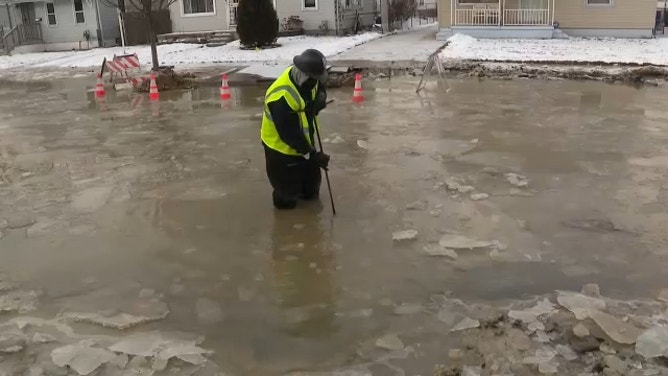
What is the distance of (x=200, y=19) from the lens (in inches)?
1272

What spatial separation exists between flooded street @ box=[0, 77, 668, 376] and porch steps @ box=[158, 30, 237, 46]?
793 inches

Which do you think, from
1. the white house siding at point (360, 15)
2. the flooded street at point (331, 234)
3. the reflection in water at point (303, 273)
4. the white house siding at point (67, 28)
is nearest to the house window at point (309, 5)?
the white house siding at point (360, 15)

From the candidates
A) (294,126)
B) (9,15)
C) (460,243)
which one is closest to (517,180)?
(460,243)

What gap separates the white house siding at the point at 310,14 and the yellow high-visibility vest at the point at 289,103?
2536cm

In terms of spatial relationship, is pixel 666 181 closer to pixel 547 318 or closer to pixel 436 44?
pixel 547 318

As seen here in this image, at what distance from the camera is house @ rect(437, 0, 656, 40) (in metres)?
26.3

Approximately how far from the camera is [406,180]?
784cm

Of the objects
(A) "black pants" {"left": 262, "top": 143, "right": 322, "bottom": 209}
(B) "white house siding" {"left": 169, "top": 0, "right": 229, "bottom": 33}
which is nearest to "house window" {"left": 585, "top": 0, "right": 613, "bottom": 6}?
(B) "white house siding" {"left": 169, "top": 0, "right": 229, "bottom": 33}

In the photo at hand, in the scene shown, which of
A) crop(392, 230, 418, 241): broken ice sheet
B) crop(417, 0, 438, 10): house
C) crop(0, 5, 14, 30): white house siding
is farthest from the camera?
crop(417, 0, 438, 10): house

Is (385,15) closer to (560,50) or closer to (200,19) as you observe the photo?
(200,19)

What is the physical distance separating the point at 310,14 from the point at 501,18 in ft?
30.7

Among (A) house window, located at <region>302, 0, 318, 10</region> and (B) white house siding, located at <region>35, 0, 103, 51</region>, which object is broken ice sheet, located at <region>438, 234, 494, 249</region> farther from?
(B) white house siding, located at <region>35, 0, 103, 51</region>

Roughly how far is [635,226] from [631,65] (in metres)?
13.3

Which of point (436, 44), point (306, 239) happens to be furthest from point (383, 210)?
point (436, 44)
